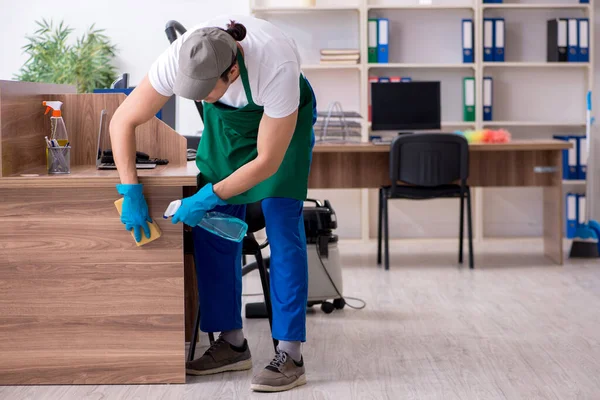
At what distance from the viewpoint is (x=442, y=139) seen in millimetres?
4336

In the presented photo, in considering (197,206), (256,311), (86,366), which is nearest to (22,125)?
(197,206)

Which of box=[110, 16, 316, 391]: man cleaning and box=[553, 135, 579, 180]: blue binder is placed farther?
box=[553, 135, 579, 180]: blue binder

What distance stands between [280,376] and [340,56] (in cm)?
338

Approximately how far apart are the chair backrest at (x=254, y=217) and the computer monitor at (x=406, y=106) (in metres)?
2.27

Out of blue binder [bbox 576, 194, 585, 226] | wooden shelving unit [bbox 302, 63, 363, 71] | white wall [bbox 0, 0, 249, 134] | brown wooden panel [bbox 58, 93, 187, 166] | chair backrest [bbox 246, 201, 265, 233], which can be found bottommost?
blue binder [bbox 576, 194, 585, 226]

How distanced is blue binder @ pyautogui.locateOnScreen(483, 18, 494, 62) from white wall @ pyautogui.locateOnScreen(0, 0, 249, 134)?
5.28 ft

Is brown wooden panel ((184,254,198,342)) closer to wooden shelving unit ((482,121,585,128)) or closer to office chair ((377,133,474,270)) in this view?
office chair ((377,133,474,270))

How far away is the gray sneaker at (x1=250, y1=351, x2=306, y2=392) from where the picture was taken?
2359 millimetres

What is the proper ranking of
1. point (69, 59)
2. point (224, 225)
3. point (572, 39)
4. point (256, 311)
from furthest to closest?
point (572, 39)
point (69, 59)
point (256, 311)
point (224, 225)

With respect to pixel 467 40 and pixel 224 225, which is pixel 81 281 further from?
pixel 467 40

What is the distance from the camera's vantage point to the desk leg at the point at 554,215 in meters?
4.51

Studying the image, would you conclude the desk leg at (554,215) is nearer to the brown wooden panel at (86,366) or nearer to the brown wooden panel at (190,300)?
the brown wooden panel at (190,300)

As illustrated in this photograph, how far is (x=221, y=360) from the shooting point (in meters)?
2.55

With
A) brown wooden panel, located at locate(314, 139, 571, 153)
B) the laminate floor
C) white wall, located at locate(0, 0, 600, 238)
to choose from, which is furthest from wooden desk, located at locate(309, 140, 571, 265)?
white wall, located at locate(0, 0, 600, 238)
